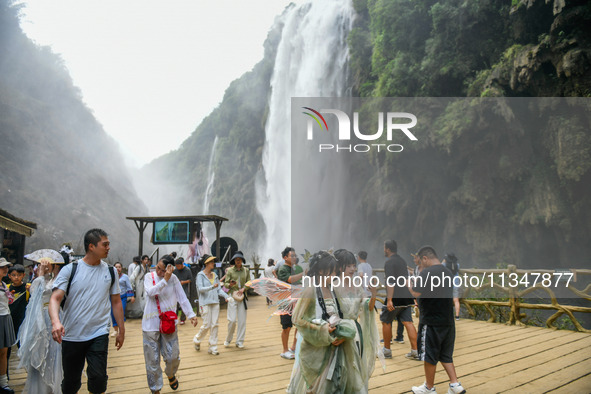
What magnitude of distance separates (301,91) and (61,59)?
36286 millimetres

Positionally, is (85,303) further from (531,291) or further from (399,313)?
(531,291)

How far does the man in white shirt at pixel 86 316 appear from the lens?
11.9ft

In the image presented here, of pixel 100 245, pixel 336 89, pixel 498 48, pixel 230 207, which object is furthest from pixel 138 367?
pixel 230 207

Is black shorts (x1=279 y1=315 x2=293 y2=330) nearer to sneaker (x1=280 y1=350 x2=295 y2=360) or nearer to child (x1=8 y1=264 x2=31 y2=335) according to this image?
sneaker (x1=280 y1=350 x2=295 y2=360)

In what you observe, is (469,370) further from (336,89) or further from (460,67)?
(336,89)

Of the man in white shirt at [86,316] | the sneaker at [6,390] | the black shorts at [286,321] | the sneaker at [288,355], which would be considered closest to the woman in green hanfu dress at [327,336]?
the man in white shirt at [86,316]

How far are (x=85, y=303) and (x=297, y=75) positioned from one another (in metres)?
29.0

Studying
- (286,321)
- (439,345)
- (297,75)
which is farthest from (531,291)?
(297,75)

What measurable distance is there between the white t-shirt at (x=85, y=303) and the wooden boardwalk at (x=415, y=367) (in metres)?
1.71

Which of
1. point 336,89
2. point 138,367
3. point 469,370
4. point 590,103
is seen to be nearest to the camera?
point 469,370

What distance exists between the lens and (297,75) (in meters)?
30.9

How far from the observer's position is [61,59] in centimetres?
5038

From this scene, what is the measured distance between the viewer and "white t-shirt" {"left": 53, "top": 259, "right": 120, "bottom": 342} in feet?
12.0

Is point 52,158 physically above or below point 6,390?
above
